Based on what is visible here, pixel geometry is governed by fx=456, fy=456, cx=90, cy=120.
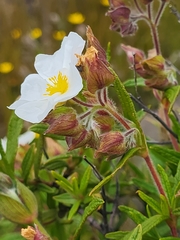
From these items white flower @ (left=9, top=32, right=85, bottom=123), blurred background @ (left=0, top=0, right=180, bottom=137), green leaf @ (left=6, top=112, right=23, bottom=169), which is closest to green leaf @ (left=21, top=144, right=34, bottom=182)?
green leaf @ (left=6, top=112, right=23, bottom=169)

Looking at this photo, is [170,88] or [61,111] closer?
[61,111]

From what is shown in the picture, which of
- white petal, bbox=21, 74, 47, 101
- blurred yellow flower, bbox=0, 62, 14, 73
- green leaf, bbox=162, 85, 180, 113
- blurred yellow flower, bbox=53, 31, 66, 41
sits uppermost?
white petal, bbox=21, 74, 47, 101

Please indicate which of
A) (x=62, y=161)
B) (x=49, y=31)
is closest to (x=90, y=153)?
(x=62, y=161)

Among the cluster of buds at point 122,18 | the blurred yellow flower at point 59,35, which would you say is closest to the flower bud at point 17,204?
the cluster of buds at point 122,18

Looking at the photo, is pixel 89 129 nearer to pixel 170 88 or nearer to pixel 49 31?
pixel 170 88

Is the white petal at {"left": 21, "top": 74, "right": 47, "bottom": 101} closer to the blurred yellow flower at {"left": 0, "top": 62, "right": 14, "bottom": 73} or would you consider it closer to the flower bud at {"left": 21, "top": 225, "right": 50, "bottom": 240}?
the flower bud at {"left": 21, "top": 225, "right": 50, "bottom": 240}

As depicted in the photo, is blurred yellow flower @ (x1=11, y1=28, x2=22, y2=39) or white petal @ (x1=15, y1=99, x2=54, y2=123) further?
blurred yellow flower @ (x1=11, y1=28, x2=22, y2=39)

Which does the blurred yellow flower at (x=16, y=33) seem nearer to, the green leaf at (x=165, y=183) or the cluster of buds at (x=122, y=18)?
the cluster of buds at (x=122, y=18)

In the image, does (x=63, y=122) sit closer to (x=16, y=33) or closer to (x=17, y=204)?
(x=17, y=204)
